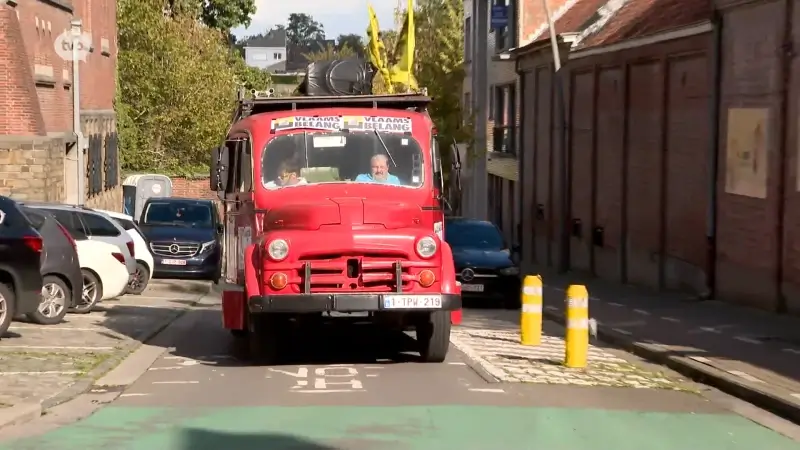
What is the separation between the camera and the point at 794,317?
19.4m

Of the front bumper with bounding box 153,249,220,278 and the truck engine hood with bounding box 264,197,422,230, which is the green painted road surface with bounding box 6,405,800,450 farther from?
the front bumper with bounding box 153,249,220,278

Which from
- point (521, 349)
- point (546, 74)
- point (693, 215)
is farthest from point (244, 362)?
point (546, 74)

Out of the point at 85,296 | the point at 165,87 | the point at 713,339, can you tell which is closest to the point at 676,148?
the point at 713,339

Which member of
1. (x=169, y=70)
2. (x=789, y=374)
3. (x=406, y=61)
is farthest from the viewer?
(x=169, y=70)

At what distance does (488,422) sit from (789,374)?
451 cm

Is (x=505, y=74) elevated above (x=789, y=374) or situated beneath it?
elevated above

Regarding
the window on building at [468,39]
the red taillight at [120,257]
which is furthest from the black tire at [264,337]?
the window on building at [468,39]

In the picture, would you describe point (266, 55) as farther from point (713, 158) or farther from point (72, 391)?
point (72, 391)

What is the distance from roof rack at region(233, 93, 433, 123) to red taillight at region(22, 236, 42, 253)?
305cm

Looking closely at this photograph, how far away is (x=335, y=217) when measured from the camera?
13.5 m

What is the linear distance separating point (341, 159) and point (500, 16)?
114 feet

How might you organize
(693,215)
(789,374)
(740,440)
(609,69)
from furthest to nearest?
(609,69) → (693,215) → (789,374) → (740,440)

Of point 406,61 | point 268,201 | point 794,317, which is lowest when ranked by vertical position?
point 794,317

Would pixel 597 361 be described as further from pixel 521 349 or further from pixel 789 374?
pixel 789 374
